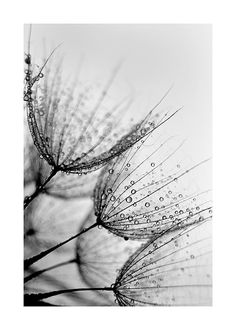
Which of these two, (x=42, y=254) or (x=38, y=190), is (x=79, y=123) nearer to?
(x=38, y=190)

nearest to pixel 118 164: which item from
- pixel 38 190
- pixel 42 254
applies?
pixel 38 190

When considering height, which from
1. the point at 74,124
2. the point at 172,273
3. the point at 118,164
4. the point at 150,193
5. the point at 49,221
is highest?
the point at 74,124

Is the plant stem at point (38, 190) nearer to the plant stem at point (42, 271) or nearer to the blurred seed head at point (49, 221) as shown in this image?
the blurred seed head at point (49, 221)

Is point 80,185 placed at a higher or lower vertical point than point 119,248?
higher

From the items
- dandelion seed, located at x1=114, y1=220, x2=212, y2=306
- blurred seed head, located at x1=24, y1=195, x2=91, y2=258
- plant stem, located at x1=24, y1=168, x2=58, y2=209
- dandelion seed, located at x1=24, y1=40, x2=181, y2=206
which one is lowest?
dandelion seed, located at x1=114, y1=220, x2=212, y2=306

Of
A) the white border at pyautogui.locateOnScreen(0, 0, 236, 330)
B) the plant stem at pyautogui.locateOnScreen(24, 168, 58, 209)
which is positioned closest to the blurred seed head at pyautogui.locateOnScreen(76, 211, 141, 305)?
the white border at pyautogui.locateOnScreen(0, 0, 236, 330)

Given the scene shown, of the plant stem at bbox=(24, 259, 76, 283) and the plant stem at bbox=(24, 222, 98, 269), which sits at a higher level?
the plant stem at bbox=(24, 222, 98, 269)

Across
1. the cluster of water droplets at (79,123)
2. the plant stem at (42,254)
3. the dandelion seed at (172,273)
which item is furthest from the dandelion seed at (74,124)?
the dandelion seed at (172,273)

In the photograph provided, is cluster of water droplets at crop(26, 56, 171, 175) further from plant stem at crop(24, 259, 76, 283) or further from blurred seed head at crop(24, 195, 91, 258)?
plant stem at crop(24, 259, 76, 283)

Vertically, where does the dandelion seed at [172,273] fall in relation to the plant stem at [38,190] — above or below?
below
